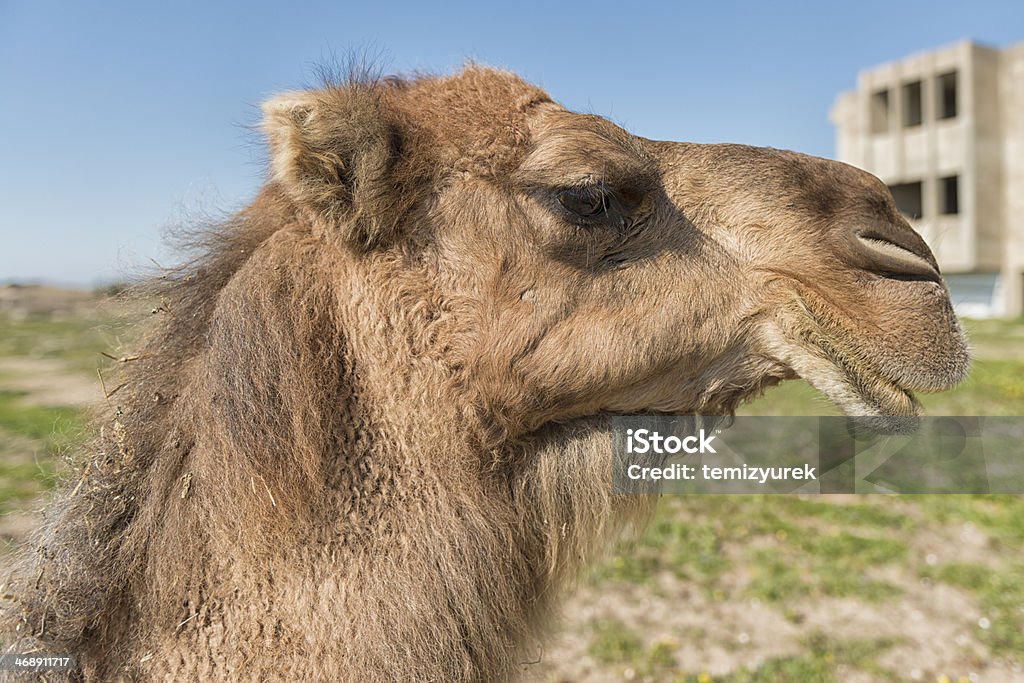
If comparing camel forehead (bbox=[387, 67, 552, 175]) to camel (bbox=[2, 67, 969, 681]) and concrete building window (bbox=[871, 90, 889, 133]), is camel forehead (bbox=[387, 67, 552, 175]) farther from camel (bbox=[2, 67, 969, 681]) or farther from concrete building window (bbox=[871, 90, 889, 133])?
concrete building window (bbox=[871, 90, 889, 133])

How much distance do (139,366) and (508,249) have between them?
114 cm

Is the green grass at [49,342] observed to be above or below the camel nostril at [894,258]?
below

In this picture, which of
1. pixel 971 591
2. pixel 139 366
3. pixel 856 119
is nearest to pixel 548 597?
pixel 139 366

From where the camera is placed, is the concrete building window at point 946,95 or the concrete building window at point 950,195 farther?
the concrete building window at point 950,195

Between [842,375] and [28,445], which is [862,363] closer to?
[842,375]

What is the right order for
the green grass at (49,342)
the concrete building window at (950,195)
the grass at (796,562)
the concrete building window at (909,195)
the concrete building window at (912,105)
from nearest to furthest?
the grass at (796,562), the green grass at (49,342), the concrete building window at (912,105), the concrete building window at (950,195), the concrete building window at (909,195)

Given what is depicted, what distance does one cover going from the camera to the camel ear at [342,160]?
2.08 m

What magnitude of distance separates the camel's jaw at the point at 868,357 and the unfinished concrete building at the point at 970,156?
96.3ft

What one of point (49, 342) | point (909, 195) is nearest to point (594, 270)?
point (49, 342)

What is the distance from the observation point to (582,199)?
2133 millimetres

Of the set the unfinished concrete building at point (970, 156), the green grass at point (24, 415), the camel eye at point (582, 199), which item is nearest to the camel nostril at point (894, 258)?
the camel eye at point (582, 199)

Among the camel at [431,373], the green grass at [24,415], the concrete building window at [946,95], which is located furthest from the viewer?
the concrete building window at [946,95]

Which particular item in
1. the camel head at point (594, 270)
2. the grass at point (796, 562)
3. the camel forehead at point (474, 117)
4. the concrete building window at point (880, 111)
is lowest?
the grass at point (796, 562)

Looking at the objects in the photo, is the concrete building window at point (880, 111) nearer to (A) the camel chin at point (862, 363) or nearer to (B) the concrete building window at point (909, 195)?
(B) the concrete building window at point (909, 195)
